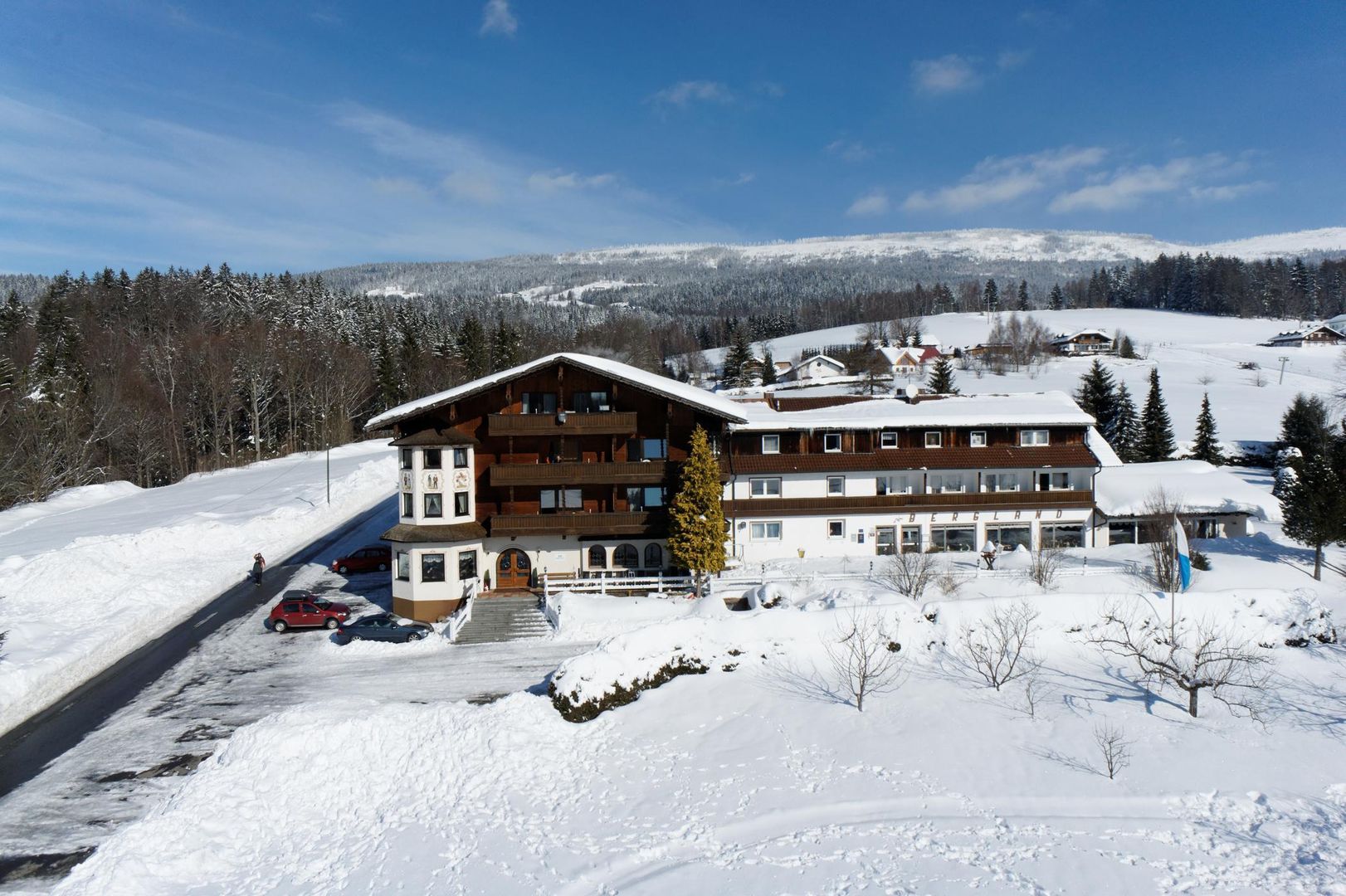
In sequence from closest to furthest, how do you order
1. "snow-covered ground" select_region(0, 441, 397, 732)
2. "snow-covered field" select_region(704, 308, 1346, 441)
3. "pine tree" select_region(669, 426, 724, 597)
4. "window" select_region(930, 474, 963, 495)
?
"snow-covered ground" select_region(0, 441, 397, 732), "pine tree" select_region(669, 426, 724, 597), "window" select_region(930, 474, 963, 495), "snow-covered field" select_region(704, 308, 1346, 441)

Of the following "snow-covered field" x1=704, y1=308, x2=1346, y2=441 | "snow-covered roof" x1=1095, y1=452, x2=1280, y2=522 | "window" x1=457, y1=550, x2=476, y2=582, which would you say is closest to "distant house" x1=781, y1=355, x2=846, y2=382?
"snow-covered field" x1=704, y1=308, x2=1346, y2=441

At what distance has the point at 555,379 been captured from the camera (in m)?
35.7

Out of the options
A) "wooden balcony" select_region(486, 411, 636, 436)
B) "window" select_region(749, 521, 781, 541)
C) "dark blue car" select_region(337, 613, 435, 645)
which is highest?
"wooden balcony" select_region(486, 411, 636, 436)

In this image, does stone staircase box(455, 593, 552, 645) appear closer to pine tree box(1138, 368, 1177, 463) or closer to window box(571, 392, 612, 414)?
window box(571, 392, 612, 414)

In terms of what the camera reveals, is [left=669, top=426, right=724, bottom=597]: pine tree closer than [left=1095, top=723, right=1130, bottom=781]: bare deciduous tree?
No

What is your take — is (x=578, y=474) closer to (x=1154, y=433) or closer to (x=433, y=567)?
(x=433, y=567)

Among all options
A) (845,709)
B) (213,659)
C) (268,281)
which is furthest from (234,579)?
(268,281)

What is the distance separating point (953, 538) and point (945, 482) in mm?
3041

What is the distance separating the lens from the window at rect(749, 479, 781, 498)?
38.7m

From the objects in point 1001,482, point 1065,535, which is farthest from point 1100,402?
point 1001,482

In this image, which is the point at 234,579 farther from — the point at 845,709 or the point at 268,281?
the point at 268,281

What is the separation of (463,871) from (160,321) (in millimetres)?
94731

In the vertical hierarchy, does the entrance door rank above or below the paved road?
above

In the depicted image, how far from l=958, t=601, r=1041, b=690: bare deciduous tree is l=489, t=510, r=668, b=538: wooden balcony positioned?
1489 centimetres
